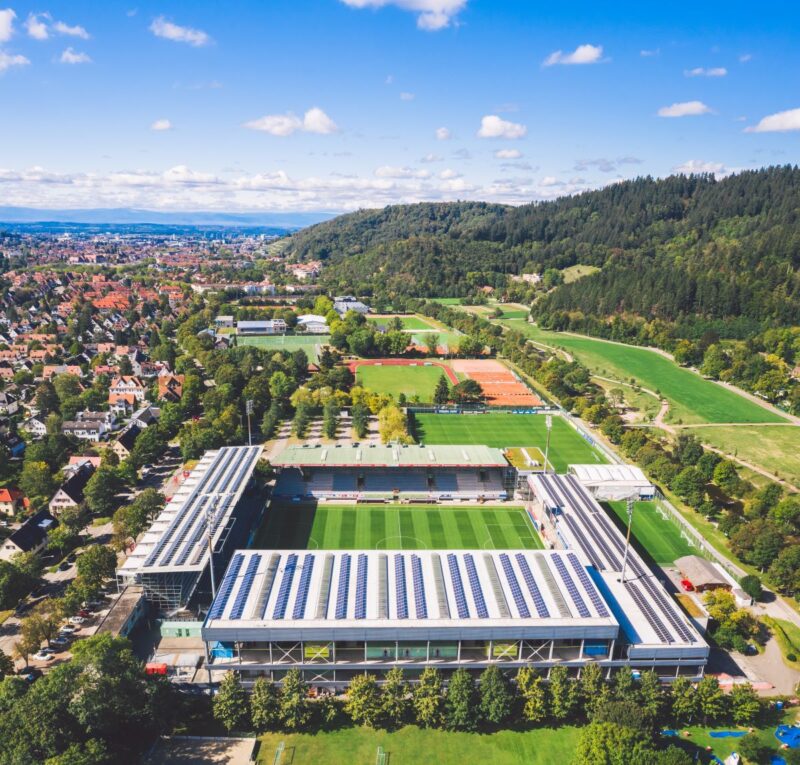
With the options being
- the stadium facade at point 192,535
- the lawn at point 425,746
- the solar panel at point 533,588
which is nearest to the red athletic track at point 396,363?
the stadium facade at point 192,535

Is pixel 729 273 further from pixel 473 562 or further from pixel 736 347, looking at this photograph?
pixel 473 562

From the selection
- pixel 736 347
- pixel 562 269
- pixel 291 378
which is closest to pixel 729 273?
pixel 736 347

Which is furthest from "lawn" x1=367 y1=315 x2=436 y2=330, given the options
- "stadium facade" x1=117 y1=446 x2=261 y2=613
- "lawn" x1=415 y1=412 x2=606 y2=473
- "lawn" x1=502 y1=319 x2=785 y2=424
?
"stadium facade" x1=117 y1=446 x2=261 y2=613

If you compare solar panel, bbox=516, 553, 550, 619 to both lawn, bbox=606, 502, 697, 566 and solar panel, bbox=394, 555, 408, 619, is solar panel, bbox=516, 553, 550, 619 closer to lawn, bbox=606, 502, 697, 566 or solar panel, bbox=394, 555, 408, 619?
solar panel, bbox=394, 555, 408, 619

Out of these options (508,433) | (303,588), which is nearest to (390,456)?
(508,433)

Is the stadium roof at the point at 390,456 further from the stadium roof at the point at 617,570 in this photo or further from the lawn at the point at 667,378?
the lawn at the point at 667,378
